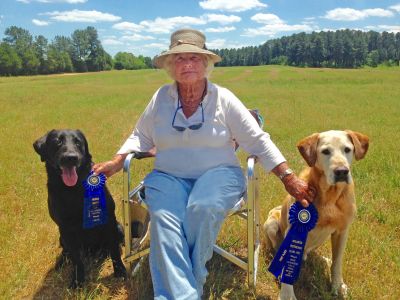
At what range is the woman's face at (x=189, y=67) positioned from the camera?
316 centimetres

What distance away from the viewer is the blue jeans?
254 cm

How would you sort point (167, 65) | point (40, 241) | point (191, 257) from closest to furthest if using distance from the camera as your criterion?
point (191, 257) → point (167, 65) → point (40, 241)

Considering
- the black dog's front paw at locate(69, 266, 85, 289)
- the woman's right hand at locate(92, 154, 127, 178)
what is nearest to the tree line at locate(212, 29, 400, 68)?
the woman's right hand at locate(92, 154, 127, 178)

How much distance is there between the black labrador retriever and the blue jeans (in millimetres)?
593

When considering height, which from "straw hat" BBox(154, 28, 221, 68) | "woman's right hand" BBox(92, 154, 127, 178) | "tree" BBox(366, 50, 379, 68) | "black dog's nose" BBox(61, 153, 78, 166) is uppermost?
"straw hat" BBox(154, 28, 221, 68)

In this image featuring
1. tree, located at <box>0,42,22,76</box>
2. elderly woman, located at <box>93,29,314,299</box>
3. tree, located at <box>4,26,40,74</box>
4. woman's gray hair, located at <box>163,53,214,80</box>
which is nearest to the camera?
elderly woman, located at <box>93,29,314,299</box>

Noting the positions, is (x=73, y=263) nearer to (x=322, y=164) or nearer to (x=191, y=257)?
(x=191, y=257)

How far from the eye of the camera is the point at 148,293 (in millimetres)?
3068

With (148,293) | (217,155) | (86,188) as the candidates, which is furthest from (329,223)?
(86,188)

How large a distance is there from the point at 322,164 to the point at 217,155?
2.55 feet

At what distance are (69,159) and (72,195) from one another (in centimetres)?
29

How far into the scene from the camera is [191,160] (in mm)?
3082

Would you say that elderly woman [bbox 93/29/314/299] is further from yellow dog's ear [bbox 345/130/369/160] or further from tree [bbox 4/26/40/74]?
tree [bbox 4/26/40/74]

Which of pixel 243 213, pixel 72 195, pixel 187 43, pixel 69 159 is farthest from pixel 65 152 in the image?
pixel 243 213
